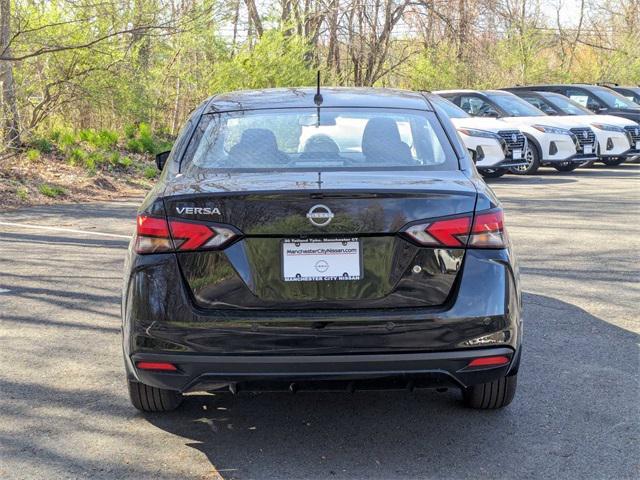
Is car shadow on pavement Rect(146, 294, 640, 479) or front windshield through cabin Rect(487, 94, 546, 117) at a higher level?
front windshield through cabin Rect(487, 94, 546, 117)

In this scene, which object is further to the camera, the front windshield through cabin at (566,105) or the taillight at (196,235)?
the front windshield through cabin at (566,105)

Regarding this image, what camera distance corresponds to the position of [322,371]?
3.62m

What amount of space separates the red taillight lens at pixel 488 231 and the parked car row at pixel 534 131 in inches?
488

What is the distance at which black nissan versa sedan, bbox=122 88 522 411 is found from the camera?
3607 mm

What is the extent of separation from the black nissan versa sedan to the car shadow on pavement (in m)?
0.37

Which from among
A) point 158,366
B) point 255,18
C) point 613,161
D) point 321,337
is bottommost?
point 613,161

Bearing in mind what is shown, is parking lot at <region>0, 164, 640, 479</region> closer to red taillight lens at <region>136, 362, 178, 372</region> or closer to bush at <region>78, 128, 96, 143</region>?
red taillight lens at <region>136, 362, 178, 372</region>

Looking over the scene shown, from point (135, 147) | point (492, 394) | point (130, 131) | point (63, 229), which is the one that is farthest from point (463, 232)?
point (130, 131)

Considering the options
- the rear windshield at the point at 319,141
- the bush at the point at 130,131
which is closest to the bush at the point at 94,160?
the bush at the point at 130,131

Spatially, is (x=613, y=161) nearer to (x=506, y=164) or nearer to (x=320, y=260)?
(x=506, y=164)

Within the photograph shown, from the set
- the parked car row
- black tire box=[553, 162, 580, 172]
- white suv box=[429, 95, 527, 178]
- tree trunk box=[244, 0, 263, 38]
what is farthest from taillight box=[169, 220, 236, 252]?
tree trunk box=[244, 0, 263, 38]

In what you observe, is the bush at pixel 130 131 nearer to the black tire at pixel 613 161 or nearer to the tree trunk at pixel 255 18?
the tree trunk at pixel 255 18

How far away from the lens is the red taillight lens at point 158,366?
3717 mm

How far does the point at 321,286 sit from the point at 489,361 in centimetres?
78
